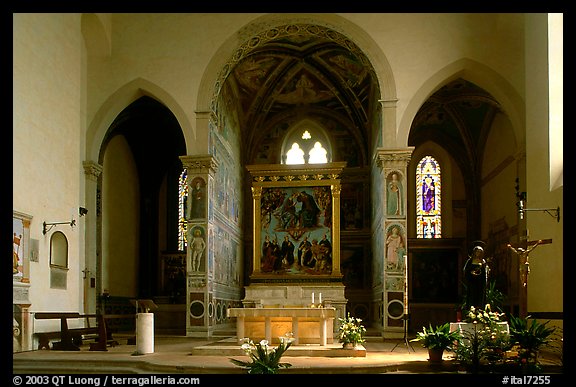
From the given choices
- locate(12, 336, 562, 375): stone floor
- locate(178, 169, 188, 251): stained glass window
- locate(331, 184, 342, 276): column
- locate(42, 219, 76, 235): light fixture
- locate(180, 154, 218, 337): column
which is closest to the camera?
locate(12, 336, 562, 375): stone floor

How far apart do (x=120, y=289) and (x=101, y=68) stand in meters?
8.89

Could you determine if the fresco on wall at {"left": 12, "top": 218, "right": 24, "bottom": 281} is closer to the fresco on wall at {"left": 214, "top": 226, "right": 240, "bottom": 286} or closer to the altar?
the altar

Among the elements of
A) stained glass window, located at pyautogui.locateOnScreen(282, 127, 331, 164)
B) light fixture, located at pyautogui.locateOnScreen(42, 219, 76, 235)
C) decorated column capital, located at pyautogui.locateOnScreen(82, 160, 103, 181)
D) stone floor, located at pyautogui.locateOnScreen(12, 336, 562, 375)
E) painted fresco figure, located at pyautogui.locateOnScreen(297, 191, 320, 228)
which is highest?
stained glass window, located at pyautogui.locateOnScreen(282, 127, 331, 164)

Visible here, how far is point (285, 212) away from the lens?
22641mm

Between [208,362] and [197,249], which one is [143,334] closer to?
[208,362]

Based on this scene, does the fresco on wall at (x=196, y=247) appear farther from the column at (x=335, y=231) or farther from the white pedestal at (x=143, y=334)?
the white pedestal at (x=143, y=334)

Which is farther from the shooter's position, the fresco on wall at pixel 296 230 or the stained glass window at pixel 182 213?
the stained glass window at pixel 182 213

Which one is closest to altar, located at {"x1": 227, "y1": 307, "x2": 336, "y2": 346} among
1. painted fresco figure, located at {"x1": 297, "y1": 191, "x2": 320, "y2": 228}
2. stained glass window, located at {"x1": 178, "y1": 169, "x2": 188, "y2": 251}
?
painted fresco figure, located at {"x1": 297, "y1": 191, "x2": 320, "y2": 228}

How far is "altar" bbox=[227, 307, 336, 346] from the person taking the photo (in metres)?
14.4

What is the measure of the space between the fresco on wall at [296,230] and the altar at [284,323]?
700 cm

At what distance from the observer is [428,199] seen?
25.6m

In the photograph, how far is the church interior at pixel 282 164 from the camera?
14.3 m

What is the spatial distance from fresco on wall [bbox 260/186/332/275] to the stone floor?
26.4 ft

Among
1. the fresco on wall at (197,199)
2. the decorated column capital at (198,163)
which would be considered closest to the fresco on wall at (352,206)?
the fresco on wall at (197,199)
